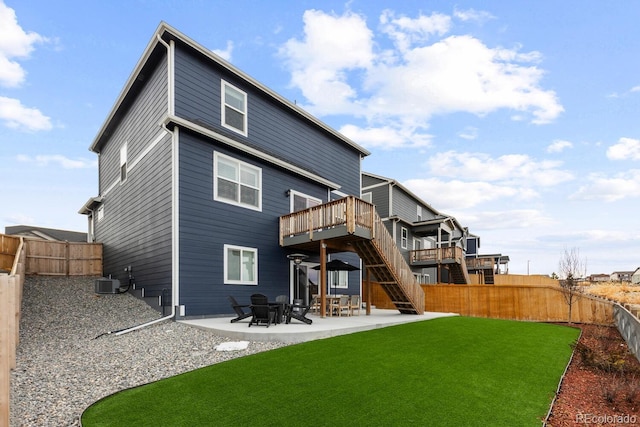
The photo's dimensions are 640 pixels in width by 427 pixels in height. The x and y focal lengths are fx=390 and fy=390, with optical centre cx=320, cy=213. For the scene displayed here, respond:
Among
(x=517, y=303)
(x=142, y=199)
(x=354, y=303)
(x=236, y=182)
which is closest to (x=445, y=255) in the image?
(x=517, y=303)

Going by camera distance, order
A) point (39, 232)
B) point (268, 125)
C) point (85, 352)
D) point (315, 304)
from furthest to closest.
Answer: point (39, 232) < point (268, 125) < point (315, 304) < point (85, 352)

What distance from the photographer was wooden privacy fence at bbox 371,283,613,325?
14578mm

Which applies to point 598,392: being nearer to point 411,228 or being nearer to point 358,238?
point 358,238

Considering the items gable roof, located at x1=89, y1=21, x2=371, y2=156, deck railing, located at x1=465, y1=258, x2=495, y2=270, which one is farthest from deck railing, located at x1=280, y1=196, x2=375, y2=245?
deck railing, located at x1=465, y1=258, x2=495, y2=270

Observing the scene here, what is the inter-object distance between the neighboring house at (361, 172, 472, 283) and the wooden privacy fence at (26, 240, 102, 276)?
16.9m

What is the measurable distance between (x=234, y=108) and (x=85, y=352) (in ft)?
29.8

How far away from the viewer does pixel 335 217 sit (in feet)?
40.6

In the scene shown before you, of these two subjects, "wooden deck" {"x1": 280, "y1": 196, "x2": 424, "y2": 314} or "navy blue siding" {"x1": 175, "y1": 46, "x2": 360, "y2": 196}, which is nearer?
"wooden deck" {"x1": 280, "y1": 196, "x2": 424, "y2": 314}

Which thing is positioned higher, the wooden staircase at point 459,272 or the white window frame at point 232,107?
the white window frame at point 232,107

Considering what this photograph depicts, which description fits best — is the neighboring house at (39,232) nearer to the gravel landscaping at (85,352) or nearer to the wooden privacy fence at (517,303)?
the gravel landscaping at (85,352)

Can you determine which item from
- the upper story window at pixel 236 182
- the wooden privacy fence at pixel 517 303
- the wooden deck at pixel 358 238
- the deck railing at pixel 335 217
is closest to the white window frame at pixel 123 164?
the upper story window at pixel 236 182

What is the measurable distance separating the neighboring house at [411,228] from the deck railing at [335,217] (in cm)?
1327

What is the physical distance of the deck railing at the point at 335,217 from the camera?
11.9 metres

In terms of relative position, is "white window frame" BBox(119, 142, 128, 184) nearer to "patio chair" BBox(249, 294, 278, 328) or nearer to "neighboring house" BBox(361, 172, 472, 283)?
"patio chair" BBox(249, 294, 278, 328)
